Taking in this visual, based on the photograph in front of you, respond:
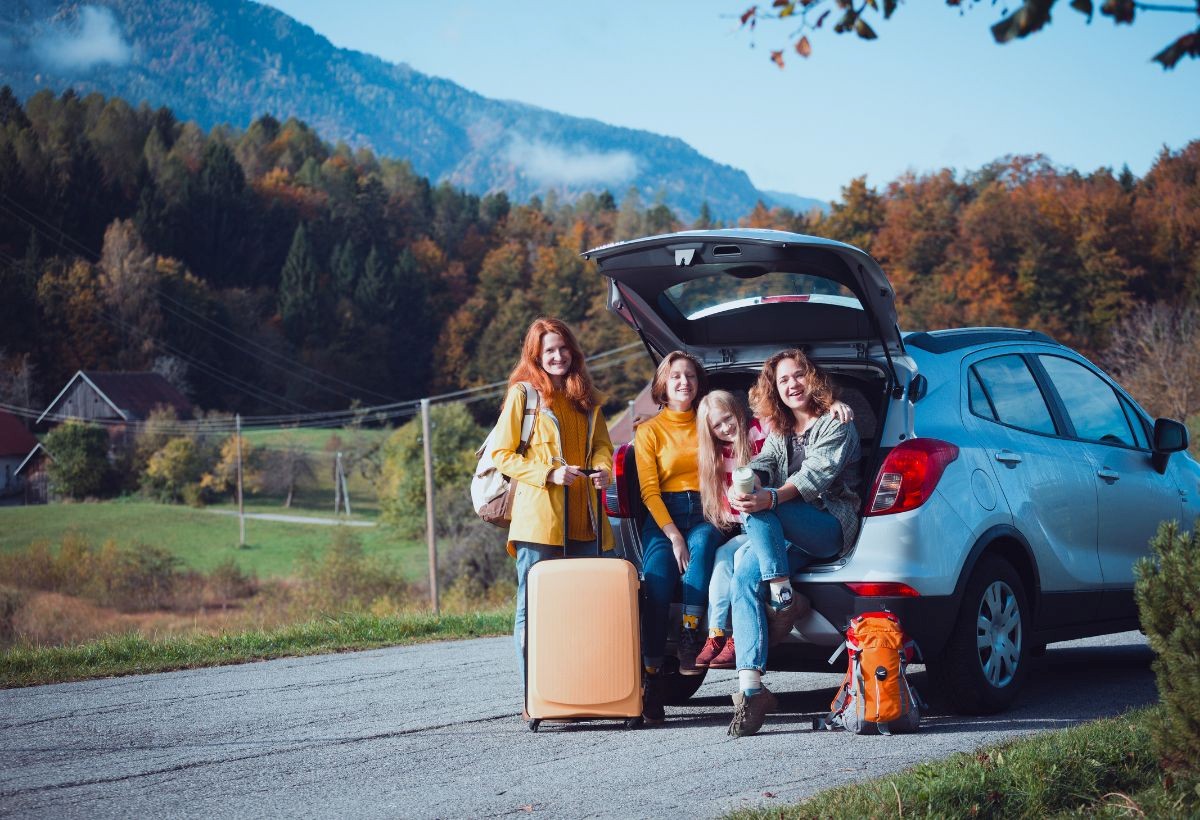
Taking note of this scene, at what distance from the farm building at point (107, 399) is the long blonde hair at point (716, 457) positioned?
72270 mm

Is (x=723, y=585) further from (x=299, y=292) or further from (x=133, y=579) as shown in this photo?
(x=299, y=292)

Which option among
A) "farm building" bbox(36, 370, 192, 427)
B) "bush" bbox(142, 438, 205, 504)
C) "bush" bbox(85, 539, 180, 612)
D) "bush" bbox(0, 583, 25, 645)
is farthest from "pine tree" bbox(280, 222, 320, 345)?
"bush" bbox(0, 583, 25, 645)

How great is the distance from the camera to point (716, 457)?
648 centimetres

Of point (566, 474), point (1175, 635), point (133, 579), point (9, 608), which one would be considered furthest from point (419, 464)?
point (1175, 635)

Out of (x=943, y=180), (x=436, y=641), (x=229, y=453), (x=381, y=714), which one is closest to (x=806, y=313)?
(x=381, y=714)

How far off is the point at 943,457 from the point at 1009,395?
939mm

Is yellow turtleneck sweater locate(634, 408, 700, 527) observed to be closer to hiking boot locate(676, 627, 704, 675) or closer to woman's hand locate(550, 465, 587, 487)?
woman's hand locate(550, 465, 587, 487)

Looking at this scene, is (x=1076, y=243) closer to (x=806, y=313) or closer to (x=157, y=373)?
(x=157, y=373)

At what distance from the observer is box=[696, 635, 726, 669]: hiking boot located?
630 cm

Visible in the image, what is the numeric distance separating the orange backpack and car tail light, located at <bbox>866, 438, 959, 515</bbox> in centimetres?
51

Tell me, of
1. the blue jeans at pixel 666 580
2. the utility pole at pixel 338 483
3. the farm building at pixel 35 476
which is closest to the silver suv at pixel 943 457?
the blue jeans at pixel 666 580

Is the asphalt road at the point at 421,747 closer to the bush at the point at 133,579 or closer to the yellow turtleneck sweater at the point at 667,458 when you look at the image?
the yellow turtleneck sweater at the point at 667,458

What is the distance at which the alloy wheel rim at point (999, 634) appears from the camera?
6.35 meters

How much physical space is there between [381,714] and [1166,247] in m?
64.8
